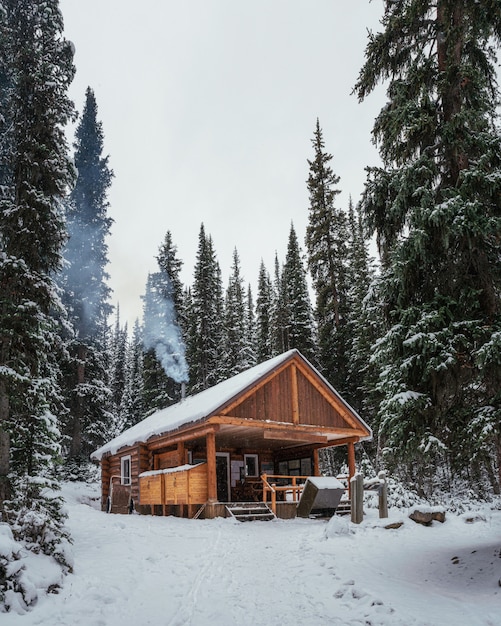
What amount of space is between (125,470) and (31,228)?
1504 centimetres

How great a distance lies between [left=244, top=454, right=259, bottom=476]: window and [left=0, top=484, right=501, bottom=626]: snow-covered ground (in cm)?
1096

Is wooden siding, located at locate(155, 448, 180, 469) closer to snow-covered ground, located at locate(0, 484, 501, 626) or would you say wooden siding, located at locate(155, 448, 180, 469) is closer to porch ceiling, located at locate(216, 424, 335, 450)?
porch ceiling, located at locate(216, 424, 335, 450)

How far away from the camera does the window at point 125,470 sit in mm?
23000

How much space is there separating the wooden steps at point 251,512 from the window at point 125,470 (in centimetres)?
911

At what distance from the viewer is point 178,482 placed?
53.3ft

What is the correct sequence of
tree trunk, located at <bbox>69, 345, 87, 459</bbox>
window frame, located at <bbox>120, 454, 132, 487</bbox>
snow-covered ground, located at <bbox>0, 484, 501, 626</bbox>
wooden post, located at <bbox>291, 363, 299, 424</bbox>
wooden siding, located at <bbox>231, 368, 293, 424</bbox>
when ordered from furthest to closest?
tree trunk, located at <bbox>69, 345, 87, 459</bbox> < window frame, located at <bbox>120, 454, 132, 487</bbox> < wooden post, located at <bbox>291, 363, 299, 424</bbox> < wooden siding, located at <bbox>231, 368, 293, 424</bbox> < snow-covered ground, located at <bbox>0, 484, 501, 626</bbox>

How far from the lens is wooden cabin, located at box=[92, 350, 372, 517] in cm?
1566

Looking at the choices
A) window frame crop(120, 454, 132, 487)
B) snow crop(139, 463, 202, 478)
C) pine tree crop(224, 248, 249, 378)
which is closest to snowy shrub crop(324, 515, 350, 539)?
snow crop(139, 463, 202, 478)

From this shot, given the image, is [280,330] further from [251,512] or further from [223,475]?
[251,512]

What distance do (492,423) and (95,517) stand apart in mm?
10795

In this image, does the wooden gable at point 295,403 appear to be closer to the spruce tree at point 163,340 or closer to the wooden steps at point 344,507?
the wooden steps at point 344,507

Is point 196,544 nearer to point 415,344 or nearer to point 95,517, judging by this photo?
point 95,517

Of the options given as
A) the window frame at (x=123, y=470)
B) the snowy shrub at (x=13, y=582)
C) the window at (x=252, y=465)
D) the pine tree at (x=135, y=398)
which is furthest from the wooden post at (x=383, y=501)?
the pine tree at (x=135, y=398)

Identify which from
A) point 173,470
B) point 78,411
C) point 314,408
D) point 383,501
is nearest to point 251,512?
point 173,470
